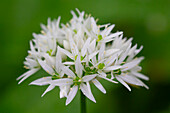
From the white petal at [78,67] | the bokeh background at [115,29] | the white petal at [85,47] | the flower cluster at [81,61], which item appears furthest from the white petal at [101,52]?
the bokeh background at [115,29]

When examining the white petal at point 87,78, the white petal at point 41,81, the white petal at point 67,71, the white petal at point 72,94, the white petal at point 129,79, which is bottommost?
the white petal at point 72,94

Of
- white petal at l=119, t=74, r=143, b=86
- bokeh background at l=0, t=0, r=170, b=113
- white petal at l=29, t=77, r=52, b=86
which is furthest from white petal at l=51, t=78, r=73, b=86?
bokeh background at l=0, t=0, r=170, b=113

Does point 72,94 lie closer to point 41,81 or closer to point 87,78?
point 87,78

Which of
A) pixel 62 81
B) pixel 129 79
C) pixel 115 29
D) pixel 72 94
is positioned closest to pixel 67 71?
pixel 62 81

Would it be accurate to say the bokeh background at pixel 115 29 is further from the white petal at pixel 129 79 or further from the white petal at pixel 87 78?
the white petal at pixel 87 78
